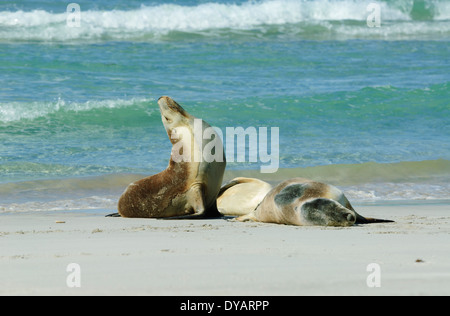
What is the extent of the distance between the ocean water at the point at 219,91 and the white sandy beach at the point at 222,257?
2.10 m

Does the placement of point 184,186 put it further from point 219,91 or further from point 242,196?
point 219,91

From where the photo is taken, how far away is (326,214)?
17.9ft

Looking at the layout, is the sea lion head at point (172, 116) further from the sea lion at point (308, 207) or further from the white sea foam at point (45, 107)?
the white sea foam at point (45, 107)

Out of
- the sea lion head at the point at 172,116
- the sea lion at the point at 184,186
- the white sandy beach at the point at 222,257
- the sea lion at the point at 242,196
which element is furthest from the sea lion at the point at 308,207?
the sea lion head at the point at 172,116

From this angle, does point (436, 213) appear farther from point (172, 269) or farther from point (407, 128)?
point (407, 128)

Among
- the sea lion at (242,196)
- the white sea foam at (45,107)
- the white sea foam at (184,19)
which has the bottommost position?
the sea lion at (242,196)

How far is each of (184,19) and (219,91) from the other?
401 inches

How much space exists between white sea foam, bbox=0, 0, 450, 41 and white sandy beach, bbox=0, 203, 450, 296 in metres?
16.7

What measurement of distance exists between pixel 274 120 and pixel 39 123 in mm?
3941

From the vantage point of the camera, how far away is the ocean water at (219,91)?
9.11 metres

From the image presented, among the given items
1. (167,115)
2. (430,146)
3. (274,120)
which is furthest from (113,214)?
(274,120)

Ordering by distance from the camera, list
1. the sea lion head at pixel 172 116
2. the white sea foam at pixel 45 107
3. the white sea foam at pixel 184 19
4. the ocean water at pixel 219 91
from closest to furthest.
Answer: the sea lion head at pixel 172 116 → the ocean water at pixel 219 91 → the white sea foam at pixel 45 107 → the white sea foam at pixel 184 19

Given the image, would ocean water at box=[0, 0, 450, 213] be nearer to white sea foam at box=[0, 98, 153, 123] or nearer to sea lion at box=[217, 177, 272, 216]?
white sea foam at box=[0, 98, 153, 123]

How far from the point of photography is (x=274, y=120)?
1307 centimetres
